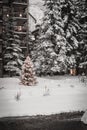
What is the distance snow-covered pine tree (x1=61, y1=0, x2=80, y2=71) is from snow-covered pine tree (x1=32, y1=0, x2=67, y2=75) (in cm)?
107

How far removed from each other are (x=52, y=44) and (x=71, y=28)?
3642mm

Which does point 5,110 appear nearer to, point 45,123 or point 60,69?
point 45,123

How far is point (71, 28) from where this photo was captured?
141 ft

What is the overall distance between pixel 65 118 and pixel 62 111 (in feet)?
2.58

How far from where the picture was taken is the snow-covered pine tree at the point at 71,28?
140 ft

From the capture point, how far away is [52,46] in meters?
41.8

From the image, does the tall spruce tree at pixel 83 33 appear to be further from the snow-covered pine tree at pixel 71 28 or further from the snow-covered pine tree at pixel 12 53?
the snow-covered pine tree at pixel 12 53

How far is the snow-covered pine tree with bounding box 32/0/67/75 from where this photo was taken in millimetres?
40781

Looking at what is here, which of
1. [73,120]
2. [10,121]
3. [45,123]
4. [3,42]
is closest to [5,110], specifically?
[10,121]

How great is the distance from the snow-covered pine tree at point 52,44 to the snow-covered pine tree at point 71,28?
107 centimetres

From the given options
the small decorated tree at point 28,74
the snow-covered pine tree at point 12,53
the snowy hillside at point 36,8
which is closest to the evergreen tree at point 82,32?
the snow-covered pine tree at point 12,53

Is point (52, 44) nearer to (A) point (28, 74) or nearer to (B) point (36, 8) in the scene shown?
(A) point (28, 74)

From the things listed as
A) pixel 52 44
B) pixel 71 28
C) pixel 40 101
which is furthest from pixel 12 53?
pixel 40 101

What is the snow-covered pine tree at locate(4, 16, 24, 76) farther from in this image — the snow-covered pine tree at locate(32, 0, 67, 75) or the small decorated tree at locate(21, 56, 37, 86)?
the small decorated tree at locate(21, 56, 37, 86)
